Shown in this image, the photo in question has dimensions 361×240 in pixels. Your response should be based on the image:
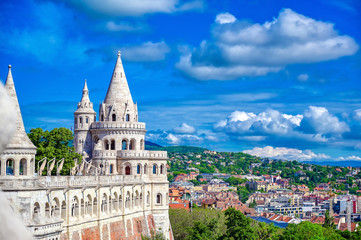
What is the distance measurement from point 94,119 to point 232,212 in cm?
1875

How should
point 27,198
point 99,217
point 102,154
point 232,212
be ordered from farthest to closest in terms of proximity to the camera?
point 102,154
point 232,212
point 99,217
point 27,198

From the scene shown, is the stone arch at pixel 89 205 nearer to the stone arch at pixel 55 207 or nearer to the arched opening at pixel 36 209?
the stone arch at pixel 55 207

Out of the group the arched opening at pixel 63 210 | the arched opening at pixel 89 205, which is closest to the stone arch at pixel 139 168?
the arched opening at pixel 89 205

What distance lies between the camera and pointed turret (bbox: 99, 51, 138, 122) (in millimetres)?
62312

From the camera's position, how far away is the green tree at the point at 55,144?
53.7 meters

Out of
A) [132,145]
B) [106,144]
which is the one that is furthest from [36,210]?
[132,145]

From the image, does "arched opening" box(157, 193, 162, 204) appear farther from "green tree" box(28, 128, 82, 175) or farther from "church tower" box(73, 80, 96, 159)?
"green tree" box(28, 128, 82, 175)

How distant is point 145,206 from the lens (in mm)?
61188

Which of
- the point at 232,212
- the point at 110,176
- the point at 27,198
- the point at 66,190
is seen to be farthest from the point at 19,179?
the point at 232,212

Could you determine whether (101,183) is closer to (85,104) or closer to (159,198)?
(159,198)

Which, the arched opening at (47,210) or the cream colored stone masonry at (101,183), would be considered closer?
the cream colored stone masonry at (101,183)

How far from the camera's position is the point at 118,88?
63562 millimetres

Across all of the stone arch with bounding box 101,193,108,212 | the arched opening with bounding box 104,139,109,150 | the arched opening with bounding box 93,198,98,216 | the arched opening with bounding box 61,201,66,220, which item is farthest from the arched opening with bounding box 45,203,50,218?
the arched opening with bounding box 104,139,109,150

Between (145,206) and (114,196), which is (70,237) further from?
(145,206)
